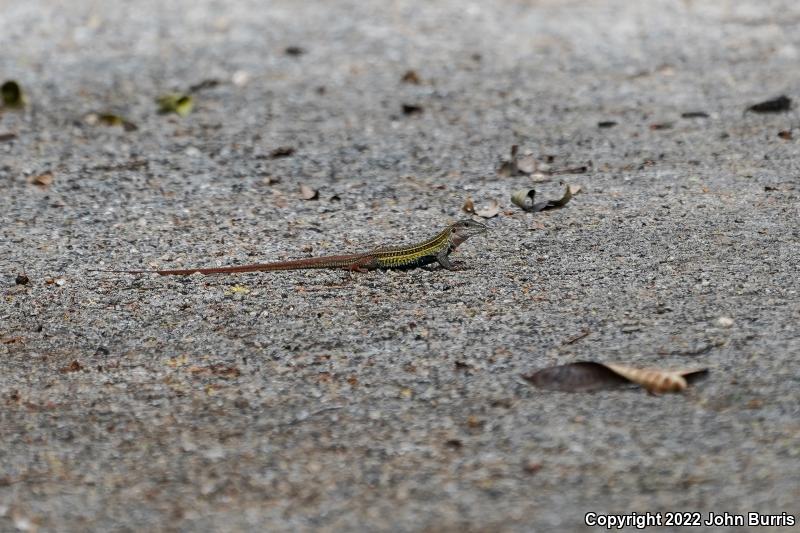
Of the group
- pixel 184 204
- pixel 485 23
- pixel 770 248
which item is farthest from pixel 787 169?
pixel 485 23

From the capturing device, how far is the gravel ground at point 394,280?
156 inches

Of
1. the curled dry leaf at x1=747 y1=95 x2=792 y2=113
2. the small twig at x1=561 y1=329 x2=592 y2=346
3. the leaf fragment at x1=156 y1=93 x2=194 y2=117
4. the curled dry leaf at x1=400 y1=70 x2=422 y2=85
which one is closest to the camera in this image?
the small twig at x1=561 y1=329 x2=592 y2=346

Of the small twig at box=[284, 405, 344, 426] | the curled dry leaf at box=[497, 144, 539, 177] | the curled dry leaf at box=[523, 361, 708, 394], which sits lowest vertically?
the small twig at box=[284, 405, 344, 426]

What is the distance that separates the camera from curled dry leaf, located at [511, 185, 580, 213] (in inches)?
273

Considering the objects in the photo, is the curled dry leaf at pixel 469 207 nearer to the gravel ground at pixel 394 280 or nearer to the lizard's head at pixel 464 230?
the gravel ground at pixel 394 280

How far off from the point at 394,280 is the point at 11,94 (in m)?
4.97

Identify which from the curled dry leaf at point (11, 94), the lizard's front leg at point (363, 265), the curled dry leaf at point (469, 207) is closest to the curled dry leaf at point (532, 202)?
the curled dry leaf at point (469, 207)

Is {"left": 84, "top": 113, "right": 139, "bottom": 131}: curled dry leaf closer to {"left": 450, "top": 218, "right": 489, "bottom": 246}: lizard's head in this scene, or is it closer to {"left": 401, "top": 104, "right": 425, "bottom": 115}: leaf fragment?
{"left": 401, "top": 104, "right": 425, "bottom": 115}: leaf fragment

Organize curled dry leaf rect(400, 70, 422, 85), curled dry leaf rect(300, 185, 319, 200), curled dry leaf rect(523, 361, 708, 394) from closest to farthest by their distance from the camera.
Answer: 1. curled dry leaf rect(523, 361, 708, 394)
2. curled dry leaf rect(300, 185, 319, 200)
3. curled dry leaf rect(400, 70, 422, 85)

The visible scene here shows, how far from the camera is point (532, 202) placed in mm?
6961

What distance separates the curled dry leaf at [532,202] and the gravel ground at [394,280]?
0.08 m

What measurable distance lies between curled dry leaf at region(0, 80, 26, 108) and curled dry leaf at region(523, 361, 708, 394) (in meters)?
6.38

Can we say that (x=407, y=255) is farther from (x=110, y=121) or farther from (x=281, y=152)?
(x=110, y=121)

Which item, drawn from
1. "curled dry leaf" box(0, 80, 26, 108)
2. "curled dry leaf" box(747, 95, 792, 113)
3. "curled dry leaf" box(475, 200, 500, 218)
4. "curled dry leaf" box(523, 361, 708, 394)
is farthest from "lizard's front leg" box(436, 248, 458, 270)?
"curled dry leaf" box(0, 80, 26, 108)
